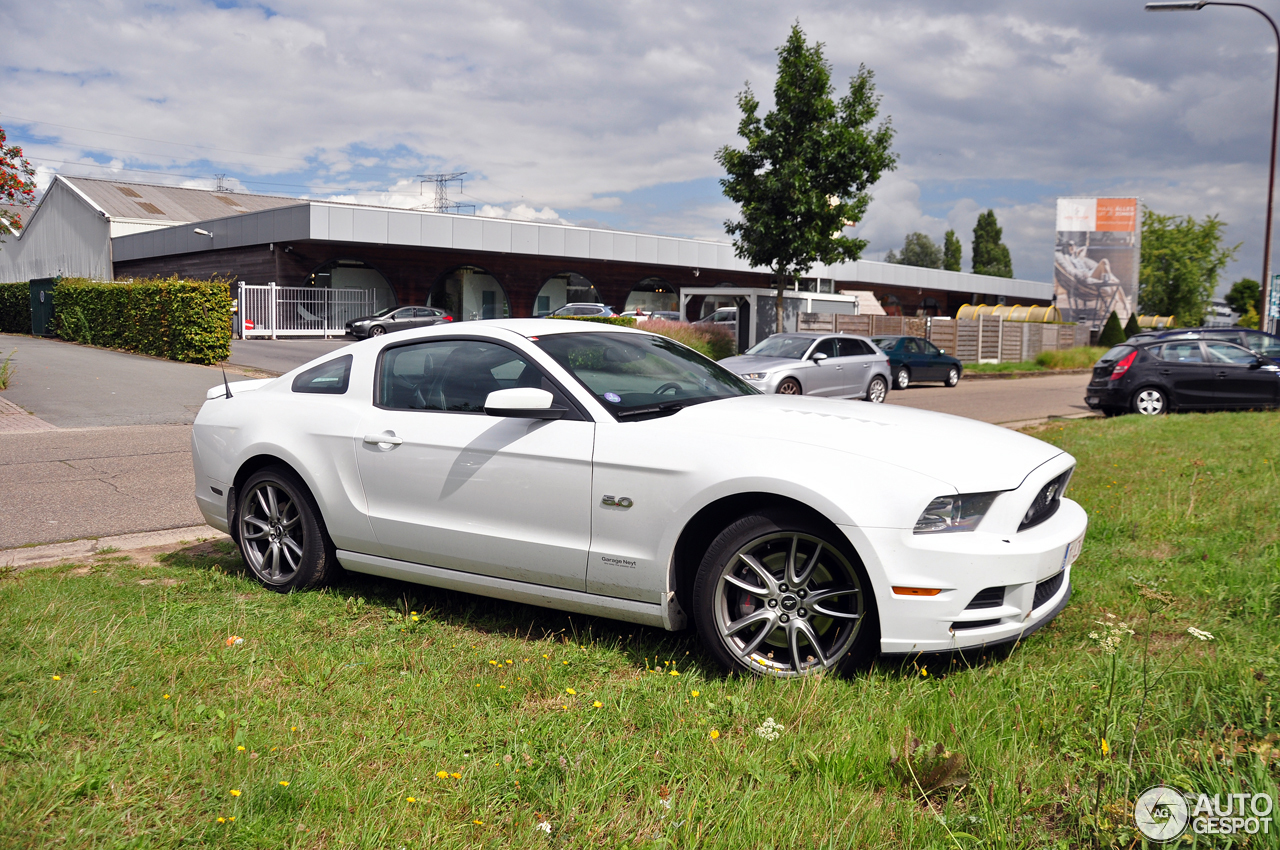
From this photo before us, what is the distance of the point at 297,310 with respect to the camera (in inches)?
1393

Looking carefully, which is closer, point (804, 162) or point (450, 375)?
point (450, 375)

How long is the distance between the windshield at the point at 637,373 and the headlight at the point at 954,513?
4.24 ft

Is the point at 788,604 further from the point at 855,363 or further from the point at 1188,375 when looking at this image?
the point at 855,363

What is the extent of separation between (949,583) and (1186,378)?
46.1ft

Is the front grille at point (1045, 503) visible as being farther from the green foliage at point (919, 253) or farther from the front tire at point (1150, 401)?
the green foliage at point (919, 253)

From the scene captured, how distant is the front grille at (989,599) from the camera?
3.44 m

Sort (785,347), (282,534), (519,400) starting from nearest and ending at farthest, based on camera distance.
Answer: (519,400), (282,534), (785,347)

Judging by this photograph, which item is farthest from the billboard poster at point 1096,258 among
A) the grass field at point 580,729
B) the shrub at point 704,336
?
the grass field at point 580,729

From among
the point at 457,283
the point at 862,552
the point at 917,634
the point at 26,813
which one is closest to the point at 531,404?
the point at 862,552

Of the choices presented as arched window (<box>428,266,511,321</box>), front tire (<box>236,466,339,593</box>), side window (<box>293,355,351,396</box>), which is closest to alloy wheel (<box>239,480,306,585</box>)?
front tire (<box>236,466,339,593</box>)

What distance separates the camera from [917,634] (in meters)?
3.43

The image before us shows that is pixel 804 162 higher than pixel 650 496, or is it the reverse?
pixel 804 162

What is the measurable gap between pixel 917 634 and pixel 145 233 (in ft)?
152

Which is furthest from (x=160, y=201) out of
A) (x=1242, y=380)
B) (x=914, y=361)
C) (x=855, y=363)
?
(x=1242, y=380)
